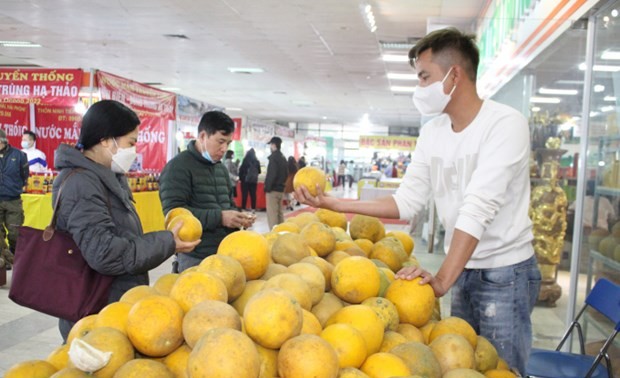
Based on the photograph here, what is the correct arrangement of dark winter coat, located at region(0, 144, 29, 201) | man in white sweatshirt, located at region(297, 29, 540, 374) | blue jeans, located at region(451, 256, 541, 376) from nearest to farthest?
1. man in white sweatshirt, located at region(297, 29, 540, 374)
2. blue jeans, located at region(451, 256, 541, 376)
3. dark winter coat, located at region(0, 144, 29, 201)

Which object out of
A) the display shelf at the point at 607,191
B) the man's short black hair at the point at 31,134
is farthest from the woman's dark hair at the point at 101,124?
the man's short black hair at the point at 31,134

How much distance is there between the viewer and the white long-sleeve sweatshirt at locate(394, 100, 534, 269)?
1.83 metres

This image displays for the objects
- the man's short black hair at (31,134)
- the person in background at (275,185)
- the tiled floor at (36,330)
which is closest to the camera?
the tiled floor at (36,330)

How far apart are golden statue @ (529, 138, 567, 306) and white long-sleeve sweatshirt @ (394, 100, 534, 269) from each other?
124 inches

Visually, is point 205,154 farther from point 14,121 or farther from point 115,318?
point 14,121

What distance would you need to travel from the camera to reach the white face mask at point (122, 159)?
2.36m

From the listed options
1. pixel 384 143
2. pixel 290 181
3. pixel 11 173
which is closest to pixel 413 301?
pixel 11 173

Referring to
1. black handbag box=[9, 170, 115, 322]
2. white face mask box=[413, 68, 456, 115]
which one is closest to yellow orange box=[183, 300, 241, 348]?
black handbag box=[9, 170, 115, 322]

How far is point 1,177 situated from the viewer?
256 inches

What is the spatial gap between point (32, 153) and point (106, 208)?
7.00 meters

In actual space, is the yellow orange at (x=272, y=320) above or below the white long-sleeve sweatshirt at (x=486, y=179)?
below

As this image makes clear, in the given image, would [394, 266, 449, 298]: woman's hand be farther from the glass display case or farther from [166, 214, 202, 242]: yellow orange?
the glass display case

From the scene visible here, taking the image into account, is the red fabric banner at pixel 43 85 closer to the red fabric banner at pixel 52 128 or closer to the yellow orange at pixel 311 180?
the red fabric banner at pixel 52 128

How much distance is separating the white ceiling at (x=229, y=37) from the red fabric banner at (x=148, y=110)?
4.46ft
